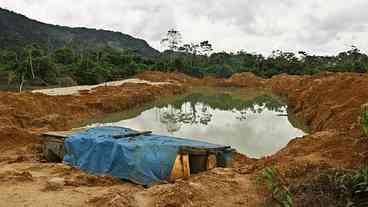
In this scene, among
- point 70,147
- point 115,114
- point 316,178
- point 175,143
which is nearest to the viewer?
point 316,178

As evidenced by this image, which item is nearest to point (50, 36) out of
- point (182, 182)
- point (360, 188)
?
point (182, 182)

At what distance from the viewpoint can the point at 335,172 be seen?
5.14 m

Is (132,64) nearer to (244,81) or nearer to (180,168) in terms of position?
(244,81)

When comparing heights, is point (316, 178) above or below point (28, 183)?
above

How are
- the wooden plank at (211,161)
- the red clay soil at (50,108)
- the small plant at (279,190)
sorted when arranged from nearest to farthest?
the small plant at (279,190) → the wooden plank at (211,161) → the red clay soil at (50,108)

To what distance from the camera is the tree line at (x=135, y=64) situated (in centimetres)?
3037

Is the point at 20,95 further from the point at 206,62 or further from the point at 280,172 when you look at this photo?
the point at 206,62

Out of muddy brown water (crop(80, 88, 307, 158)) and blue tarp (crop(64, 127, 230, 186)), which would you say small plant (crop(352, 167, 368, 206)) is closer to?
blue tarp (crop(64, 127, 230, 186))

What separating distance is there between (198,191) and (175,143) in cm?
213

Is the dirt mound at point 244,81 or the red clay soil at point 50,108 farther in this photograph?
the dirt mound at point 244,81

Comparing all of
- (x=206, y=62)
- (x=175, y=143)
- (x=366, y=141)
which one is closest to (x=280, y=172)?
(x=366, y=141)

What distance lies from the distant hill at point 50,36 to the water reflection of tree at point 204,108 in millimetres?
35357

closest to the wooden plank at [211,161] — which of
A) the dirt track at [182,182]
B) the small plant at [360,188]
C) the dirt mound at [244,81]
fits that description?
the dirt track at [182,182]

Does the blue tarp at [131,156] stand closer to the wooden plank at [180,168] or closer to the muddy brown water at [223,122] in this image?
the wooden plank at [180,168]
